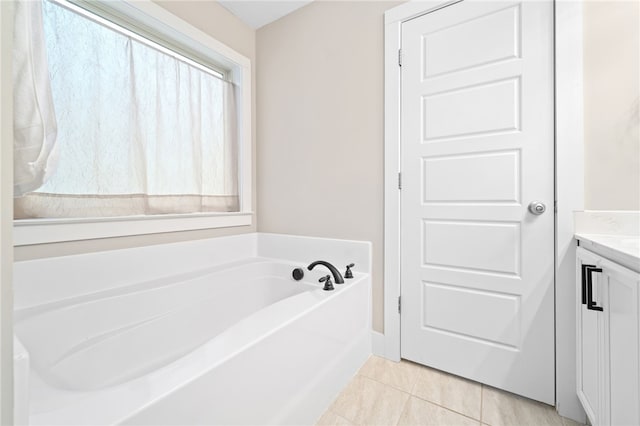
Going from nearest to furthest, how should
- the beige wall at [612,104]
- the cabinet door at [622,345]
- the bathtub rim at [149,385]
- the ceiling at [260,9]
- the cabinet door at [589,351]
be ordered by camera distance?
1. the bathtub rim at [149,385]
2. the cabinet door at [622,345]
3. the cabinet door at [589,351]
4. the beige wall at [612,104]
5. the ceiling at [260,9]

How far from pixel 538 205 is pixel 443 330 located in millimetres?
835

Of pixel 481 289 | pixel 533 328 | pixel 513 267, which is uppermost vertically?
pixel 513 267

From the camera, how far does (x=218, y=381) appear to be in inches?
31.4

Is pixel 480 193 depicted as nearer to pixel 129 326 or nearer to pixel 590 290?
pixel 590 290

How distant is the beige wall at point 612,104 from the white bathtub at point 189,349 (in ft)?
4.11

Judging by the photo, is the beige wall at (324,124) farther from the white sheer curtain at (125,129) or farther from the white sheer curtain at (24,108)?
the white sheer curtain at (24,108)

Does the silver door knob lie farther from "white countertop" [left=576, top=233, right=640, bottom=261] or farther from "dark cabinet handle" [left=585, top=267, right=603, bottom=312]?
"dark cabinet handle" [left=585, top=267, right=603, bottom=312]

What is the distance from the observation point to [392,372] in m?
1.61

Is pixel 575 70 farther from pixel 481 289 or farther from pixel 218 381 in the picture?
pixel 218 381

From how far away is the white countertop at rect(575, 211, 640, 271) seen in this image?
106 centimetres

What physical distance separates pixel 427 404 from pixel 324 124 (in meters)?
1.76

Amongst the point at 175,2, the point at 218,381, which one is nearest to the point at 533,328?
the point at 218,381

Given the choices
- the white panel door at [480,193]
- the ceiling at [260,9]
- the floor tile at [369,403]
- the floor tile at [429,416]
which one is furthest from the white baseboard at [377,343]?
the ceiling at [260,9]

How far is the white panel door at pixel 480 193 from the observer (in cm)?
134
